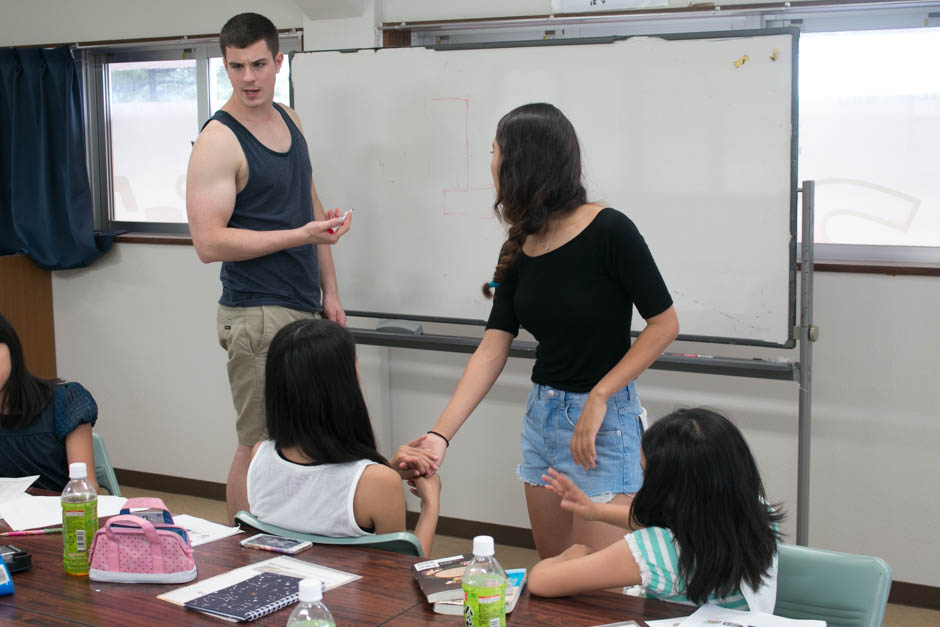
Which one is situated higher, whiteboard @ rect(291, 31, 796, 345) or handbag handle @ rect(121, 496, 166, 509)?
whiteboard @ rect(291, 31, 796, 345)

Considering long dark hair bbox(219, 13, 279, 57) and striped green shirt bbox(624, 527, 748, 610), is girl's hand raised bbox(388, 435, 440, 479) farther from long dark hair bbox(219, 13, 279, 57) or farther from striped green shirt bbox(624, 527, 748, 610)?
long dark hair bbox(219, 13, 279, 57)

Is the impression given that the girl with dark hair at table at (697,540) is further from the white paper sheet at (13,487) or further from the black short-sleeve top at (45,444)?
the black short-sleeve top at (45,444)

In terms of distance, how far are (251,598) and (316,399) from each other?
0.46 m

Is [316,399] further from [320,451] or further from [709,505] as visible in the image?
[709,505]

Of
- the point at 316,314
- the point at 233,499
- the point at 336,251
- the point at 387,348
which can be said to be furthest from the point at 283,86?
the point at 233,499

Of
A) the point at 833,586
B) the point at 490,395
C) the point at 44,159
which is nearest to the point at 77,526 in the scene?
the point at 833,586

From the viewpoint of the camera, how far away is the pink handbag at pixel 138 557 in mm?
1661

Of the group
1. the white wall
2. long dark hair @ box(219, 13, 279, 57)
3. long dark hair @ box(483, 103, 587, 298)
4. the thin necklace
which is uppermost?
long dark hair @ box(219, 13, 279, 57)

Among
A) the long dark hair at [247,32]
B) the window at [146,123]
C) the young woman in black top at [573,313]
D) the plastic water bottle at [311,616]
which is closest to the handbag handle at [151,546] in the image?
the plastic water bottle at [311,616]

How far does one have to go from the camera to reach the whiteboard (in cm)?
291

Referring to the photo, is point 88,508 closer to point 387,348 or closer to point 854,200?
point 387,348

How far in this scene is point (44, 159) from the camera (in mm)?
4258

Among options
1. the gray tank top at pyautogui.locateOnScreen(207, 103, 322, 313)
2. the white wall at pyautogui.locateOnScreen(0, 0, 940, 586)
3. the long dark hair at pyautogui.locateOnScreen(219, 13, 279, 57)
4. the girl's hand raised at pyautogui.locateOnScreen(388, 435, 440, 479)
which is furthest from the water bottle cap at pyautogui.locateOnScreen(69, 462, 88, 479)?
the white wall at pyautogui.locateOnScreen(0, 0, 940, 586)

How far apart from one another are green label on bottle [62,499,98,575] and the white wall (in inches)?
83.9
